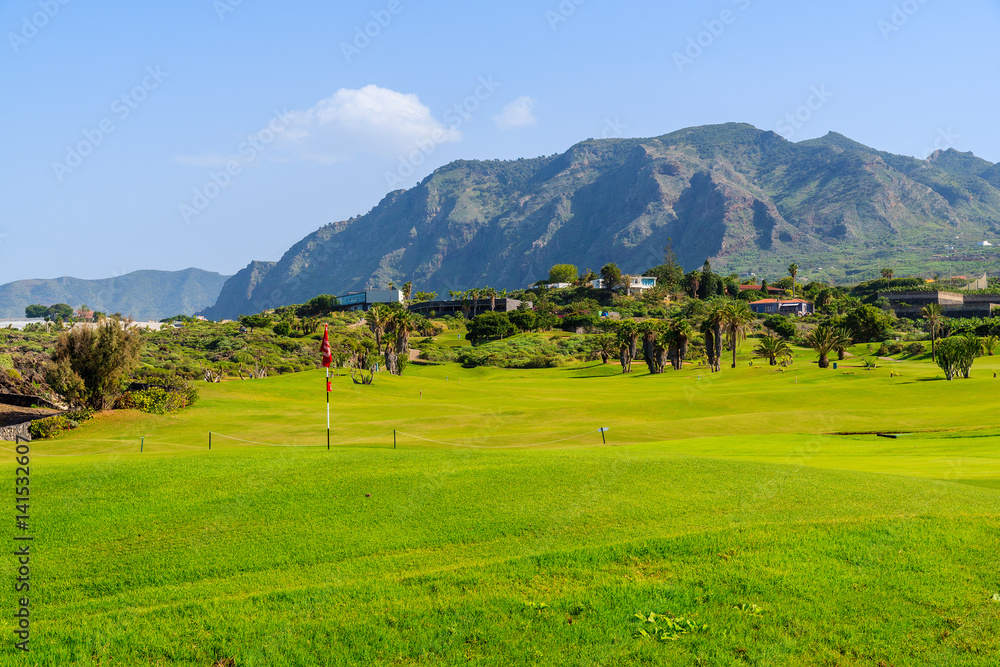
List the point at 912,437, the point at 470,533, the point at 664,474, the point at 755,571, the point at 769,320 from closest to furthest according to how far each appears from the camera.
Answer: the point at 755,571, the point at 470,533, the point at 664,474, the point at 912,437, the point at 769,320

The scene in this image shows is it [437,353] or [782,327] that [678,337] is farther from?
[782,327]

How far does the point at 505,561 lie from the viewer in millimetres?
11211

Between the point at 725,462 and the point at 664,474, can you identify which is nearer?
the point at 664,474

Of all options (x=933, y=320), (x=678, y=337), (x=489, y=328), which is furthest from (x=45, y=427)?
(x=489, y=328)

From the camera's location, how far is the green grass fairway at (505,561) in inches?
352

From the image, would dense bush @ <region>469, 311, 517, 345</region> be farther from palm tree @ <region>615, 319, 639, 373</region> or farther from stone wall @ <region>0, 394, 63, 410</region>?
stone wall @ <region>0, 394, 63, 410</region>

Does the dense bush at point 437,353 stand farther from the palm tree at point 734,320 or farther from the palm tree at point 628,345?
the palm tree at point 734,320

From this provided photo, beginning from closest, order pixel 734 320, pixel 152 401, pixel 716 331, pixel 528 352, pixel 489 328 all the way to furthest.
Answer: pixel 152 401 < pixel 734 320 < pixel 716 331 < pixel 528 352 < pixel 489 328

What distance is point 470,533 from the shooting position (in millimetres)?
12906

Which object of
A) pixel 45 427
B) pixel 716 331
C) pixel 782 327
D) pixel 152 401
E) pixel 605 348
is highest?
pixel 782 327

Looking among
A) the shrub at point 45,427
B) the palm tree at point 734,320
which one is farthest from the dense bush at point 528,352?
the shrub at point 45,427

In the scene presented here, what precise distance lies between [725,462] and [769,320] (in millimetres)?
141867

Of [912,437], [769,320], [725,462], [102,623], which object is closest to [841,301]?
[769,320]

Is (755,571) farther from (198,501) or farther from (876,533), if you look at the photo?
(198,501)
